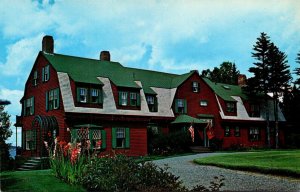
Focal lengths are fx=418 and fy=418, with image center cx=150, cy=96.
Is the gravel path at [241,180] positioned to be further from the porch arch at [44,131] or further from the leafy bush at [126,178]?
the porch arch at [44,131]

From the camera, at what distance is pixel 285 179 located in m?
13.9

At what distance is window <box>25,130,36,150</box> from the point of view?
2934 cm

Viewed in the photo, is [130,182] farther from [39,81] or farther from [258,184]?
[39,81]

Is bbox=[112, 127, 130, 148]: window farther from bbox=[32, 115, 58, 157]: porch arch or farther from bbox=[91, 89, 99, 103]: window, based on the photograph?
bbox=[32, 115, 58, 157]: porch arch

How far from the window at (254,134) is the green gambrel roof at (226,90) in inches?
129

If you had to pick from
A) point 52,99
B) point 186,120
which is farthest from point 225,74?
point 52,99

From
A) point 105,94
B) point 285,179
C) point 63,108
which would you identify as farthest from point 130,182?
point 105,94

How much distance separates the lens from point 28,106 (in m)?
31.7

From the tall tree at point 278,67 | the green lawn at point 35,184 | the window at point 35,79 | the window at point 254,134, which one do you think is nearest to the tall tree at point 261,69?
the tall tree at point 278,67

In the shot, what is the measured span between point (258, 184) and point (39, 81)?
21.3m

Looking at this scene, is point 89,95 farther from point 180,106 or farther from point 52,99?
point 180,106

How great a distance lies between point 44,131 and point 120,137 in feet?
17.8

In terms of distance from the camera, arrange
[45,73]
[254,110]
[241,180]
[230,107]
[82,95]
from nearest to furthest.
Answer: [241,180]
[82,95]
[45,73]
[230,107]
[254,110]

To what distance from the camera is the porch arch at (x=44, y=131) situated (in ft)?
88.1
